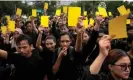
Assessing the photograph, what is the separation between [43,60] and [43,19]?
354 centimetres

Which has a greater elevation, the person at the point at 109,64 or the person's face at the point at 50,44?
the person at the point at 109,64

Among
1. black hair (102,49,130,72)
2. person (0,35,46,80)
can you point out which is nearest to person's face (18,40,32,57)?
person (0,35,46,80)

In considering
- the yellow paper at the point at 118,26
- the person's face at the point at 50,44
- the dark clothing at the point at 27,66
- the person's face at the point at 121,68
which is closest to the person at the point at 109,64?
the person's face at the point at 121,68

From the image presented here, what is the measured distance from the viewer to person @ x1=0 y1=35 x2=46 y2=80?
5.27m

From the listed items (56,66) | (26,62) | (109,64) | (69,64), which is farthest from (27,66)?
(109,64)

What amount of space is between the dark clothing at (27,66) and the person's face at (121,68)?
1787 mm

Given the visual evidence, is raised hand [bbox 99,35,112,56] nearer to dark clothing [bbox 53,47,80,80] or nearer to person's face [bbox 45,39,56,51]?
dark clothing [bbox 53,47,80,80]

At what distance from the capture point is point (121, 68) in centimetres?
373

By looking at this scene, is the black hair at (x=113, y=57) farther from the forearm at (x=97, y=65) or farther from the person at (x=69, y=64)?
the person at (x=69, y=64)

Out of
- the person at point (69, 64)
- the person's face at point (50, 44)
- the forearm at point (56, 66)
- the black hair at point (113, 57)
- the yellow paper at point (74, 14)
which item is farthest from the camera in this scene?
the person's face at point (50, 44)

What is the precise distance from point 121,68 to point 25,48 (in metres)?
1.96

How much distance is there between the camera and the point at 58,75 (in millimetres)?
5582

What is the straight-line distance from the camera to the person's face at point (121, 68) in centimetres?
369

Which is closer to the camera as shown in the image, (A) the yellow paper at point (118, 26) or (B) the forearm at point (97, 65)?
(B) the forearm at point (97, 65)
